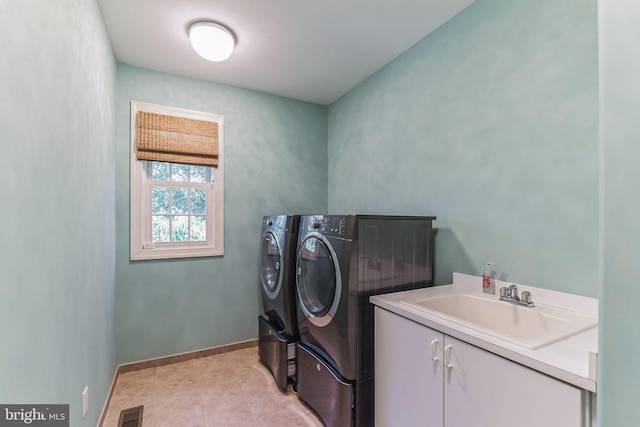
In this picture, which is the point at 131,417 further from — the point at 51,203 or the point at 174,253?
the point at 51,203

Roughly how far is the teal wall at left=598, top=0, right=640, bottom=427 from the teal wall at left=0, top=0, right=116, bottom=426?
5.06 feet

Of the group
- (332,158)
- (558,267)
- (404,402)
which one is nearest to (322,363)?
(404,402)

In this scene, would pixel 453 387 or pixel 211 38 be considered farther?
pixel 211 38

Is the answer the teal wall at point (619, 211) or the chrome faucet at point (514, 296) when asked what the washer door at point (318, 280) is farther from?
the teal wall at point (619, 211)

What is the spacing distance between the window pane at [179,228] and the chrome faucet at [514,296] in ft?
8.52

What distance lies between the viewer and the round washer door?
233 centimetres

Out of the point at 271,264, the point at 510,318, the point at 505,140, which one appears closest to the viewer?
→ the point at 510,318

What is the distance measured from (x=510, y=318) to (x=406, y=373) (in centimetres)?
62

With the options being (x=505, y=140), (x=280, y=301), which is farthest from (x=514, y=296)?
(x=280, y=301)

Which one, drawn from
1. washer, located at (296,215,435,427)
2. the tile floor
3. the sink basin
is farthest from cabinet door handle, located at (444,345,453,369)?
the tile floor

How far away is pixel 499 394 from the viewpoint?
0.97 meters

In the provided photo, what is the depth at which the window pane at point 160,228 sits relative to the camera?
8.57ft

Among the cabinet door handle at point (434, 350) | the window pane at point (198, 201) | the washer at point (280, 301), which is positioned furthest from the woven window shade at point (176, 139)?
the cabinet door handle at point (434, 350)

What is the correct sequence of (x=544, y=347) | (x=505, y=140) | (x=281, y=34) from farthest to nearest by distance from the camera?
1. (x=281, y=34)
2. (x=505, y=140)
3. (x=544, y=347)
